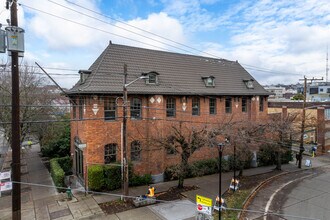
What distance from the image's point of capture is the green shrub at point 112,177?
51.4 ft

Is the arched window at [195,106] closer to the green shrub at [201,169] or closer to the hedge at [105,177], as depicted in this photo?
the green shrub at [201,169]

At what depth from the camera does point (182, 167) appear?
1523 cm

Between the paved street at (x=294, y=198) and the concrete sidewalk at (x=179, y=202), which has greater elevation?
the concrete sidewalk at (x=179, y=202)

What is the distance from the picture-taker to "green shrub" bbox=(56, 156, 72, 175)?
2016 centimetres

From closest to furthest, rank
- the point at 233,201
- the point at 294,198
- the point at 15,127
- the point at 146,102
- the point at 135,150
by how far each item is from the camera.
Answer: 1. the point at 15,127
2. the point at 233,201
3. the point at 294,198
4. the point at 135,150
5. the point at 146,102

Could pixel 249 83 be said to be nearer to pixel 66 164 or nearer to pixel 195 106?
pixel 195 106

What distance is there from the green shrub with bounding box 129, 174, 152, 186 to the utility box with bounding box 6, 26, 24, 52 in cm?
1133

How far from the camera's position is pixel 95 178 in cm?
1522

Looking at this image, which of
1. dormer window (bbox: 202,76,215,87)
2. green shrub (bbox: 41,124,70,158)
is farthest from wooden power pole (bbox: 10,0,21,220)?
dormer window (bbox: 202,76,215,87)

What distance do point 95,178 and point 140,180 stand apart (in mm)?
3417

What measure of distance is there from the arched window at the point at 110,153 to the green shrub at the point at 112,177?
0.93 m

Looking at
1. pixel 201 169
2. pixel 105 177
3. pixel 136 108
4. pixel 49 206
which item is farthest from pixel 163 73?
pixel 49 206

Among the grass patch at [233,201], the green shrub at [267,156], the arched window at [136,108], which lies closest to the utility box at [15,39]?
the arched window at [136,108]

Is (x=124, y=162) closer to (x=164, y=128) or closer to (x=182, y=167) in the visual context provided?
(x=182, y=167)
